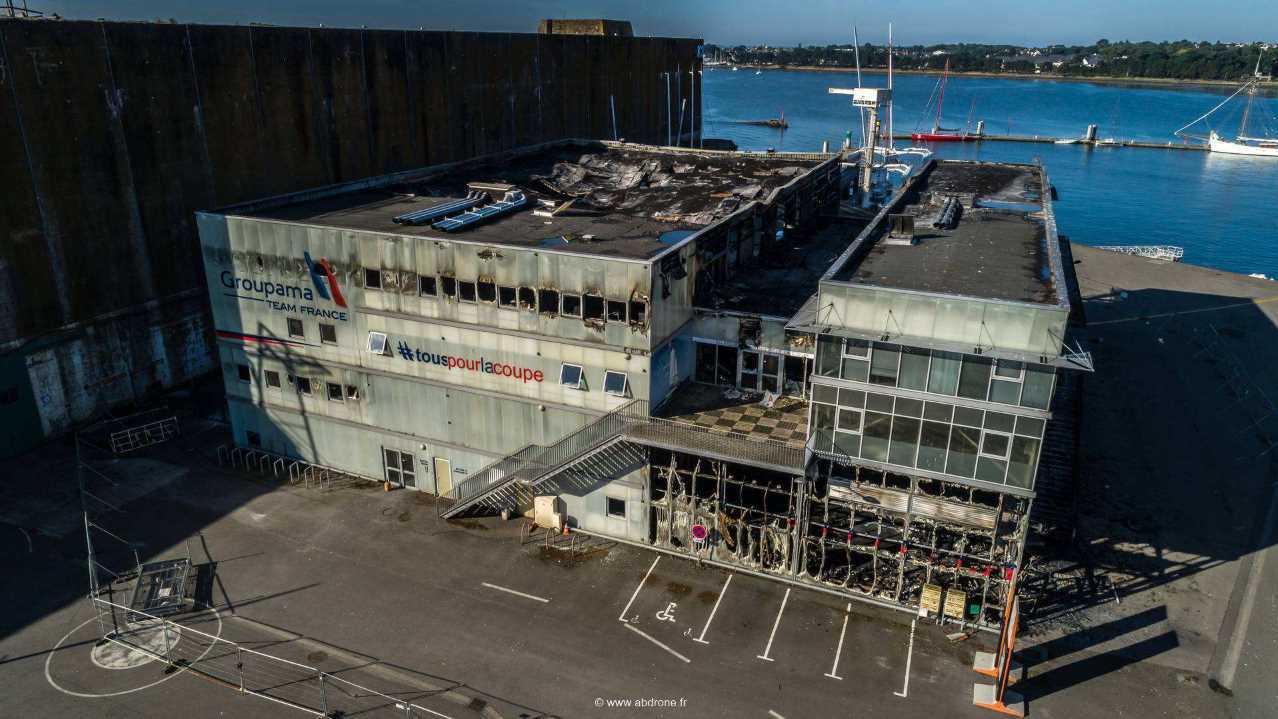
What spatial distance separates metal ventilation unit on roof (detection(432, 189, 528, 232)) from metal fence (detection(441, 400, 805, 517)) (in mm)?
9940

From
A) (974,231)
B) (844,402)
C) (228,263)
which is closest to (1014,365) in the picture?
(844,402)

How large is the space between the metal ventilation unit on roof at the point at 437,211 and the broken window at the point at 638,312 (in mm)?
11559

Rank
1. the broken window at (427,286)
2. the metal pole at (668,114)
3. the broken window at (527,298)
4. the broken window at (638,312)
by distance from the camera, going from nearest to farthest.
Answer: the broken window at (638,312) < the broken window at (527,298) < the broken window at (427,286) < the metal pole at (668,114)

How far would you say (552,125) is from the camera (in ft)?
247

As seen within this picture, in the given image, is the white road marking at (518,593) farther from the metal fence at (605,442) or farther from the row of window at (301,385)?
the row of window at (301,385)

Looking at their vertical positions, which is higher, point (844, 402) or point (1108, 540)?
point (844, 402)

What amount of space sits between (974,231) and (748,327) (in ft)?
42.0

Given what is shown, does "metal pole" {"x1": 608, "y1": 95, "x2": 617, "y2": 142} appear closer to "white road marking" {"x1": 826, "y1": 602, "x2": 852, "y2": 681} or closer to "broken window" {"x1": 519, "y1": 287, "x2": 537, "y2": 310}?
"broken window" {"x1": 519, "y1": 287, "x2": 537, "y2": 310}

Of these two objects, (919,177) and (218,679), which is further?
(919,177)

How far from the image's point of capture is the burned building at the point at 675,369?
87.8 ft

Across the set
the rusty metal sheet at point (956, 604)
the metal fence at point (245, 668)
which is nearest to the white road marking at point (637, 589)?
the metal fence at point (245, 668)

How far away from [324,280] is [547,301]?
10310 millimetres

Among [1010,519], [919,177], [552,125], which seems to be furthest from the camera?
[552,125]

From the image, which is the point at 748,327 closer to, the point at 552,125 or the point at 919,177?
the point at 919,177
